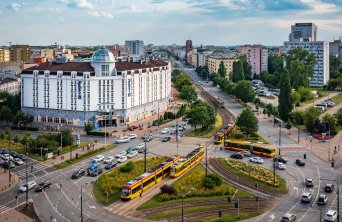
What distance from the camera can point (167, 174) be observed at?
59.8 meters

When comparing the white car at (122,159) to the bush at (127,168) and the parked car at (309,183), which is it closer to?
the bush at (127,168)

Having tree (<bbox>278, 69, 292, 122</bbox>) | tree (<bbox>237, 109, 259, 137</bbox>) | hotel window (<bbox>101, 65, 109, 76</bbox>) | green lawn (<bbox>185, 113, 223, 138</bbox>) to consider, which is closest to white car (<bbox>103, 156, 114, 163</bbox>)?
green lawn (<bbox>185, 113, 223, 138</bbox>)

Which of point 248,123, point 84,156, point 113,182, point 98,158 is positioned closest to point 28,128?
point 84,156

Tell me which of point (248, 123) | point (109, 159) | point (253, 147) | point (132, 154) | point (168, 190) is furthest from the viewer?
point (248, 123)

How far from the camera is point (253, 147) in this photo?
2842 inches

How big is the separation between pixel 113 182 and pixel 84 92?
142 ft

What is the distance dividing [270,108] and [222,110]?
50.4ft

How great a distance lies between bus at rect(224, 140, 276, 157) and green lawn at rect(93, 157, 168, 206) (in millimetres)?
15119

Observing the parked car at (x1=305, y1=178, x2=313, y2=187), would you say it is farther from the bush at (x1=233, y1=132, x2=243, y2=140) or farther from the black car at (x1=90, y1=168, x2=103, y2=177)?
the bush at (x1=233, y1=132, x2=243, y2=140)

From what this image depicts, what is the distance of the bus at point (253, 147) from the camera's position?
70188 millimetres

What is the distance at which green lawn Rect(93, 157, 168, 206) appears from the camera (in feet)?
171

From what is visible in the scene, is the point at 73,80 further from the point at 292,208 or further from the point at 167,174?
the point at 292,208

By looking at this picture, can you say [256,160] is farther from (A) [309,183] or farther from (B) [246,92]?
(B) [246,92]

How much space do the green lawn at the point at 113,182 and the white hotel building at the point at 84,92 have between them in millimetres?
33887
